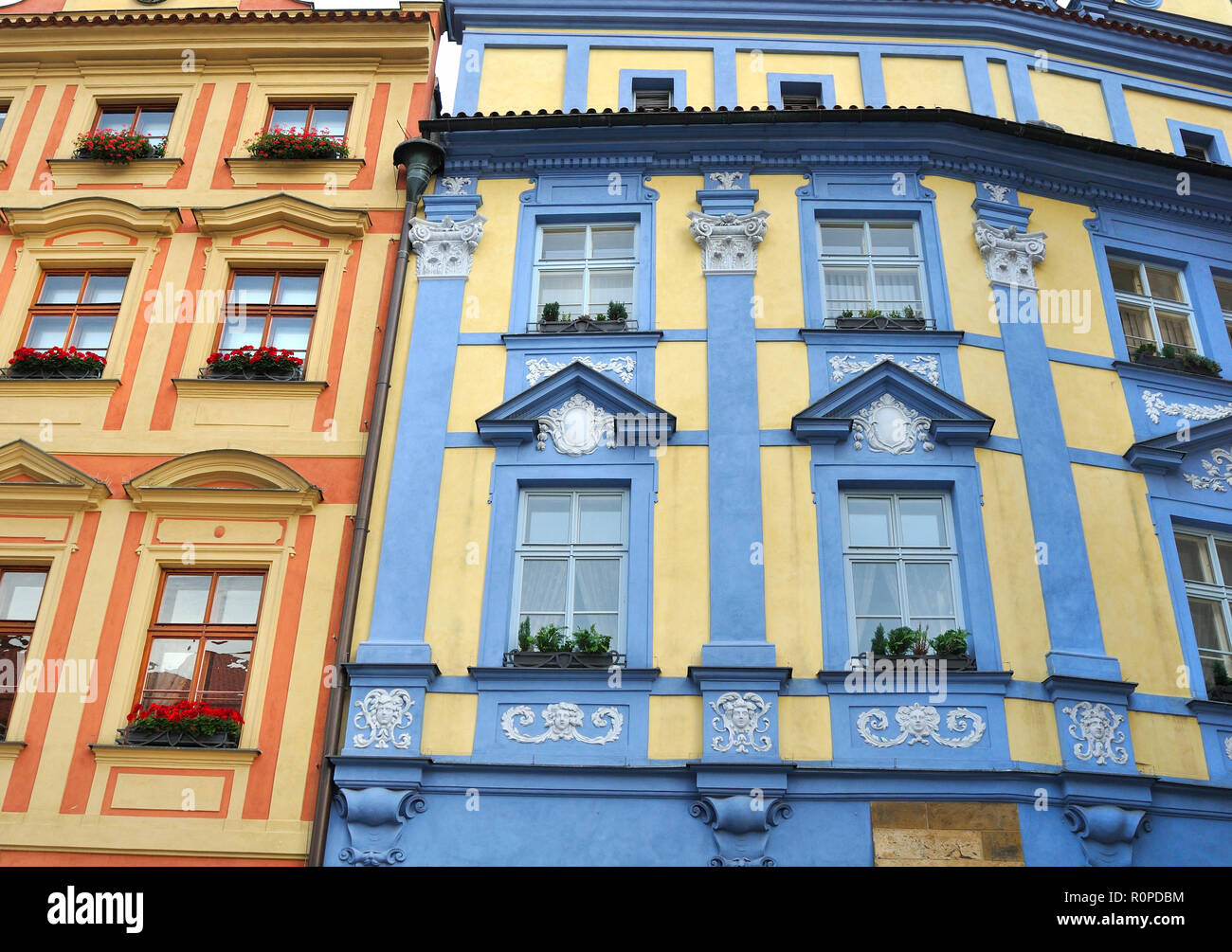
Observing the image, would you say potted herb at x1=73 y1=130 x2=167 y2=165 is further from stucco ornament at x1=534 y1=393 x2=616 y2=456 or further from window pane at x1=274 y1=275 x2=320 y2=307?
stucco ornament at x1=534 y1=393 x2=616 y2=456

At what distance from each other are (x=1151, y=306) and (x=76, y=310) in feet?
41.4

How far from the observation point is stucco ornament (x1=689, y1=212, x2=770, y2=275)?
12.6 meters

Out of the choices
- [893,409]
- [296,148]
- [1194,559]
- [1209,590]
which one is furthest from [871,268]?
[296,148]

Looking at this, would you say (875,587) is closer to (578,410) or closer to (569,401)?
(578,410)

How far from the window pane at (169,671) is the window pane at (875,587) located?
6507 millimetres

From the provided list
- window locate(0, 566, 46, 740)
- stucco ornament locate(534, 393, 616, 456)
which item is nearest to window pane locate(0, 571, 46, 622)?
window locate(0, 566, 46, 740)

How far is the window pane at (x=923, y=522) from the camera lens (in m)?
11.2

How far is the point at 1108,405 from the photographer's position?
39.9 ft

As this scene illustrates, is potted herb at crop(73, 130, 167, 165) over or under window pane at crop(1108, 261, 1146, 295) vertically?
over

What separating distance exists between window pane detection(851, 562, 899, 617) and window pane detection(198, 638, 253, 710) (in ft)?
19.5

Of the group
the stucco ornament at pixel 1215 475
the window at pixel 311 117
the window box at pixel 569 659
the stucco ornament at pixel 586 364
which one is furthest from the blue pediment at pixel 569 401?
the stucco ornament at pixel 1215 475

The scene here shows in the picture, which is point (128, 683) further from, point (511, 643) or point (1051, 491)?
point (1051, 491)

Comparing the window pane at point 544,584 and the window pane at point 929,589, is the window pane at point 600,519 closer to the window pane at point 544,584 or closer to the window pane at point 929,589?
the window pane at point 544,584

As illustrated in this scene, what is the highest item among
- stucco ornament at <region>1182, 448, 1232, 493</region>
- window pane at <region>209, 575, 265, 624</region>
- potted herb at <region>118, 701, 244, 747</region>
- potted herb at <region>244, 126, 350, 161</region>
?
potted herb at <region>244, 126, 350, 161</region>
